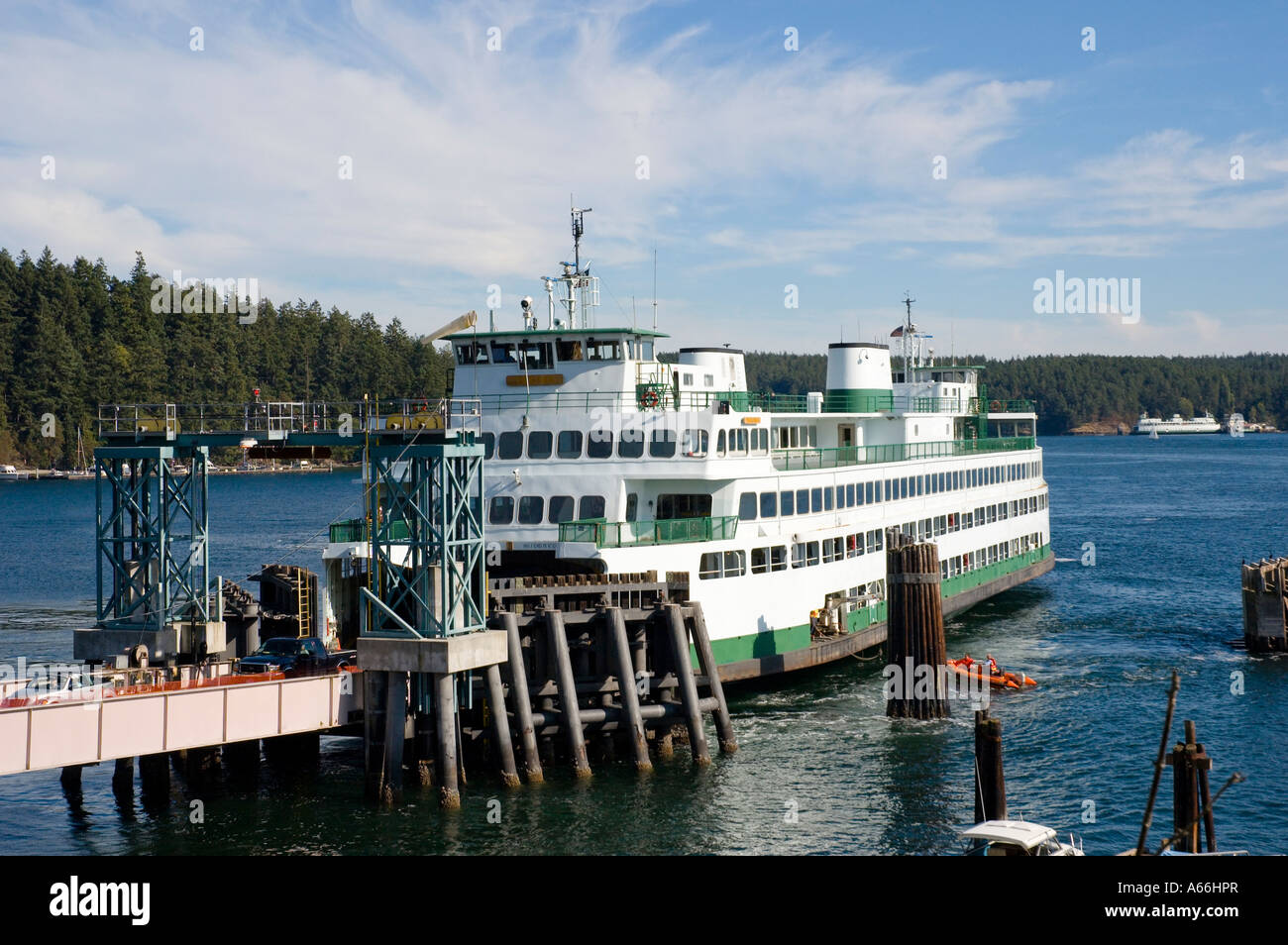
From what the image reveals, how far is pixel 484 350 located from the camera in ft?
123

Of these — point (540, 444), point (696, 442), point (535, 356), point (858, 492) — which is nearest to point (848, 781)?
→ point (696, 442)

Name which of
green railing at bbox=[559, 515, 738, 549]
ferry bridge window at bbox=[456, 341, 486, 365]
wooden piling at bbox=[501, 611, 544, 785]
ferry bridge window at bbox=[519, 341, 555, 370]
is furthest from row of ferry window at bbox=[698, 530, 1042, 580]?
ferry bridge window at bbox=[456, 341, 486, 365]

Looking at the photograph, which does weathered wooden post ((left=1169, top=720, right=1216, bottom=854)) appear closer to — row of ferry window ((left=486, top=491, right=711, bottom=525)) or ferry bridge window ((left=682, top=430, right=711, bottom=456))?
row of ferry window ((left=486, top=491, right=711, bottom=525))

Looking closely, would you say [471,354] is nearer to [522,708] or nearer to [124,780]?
[522,708]

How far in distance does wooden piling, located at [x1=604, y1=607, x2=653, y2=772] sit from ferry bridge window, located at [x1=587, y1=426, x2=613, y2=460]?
7.13 meters

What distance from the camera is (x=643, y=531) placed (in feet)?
112

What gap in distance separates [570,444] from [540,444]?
88 centimetres

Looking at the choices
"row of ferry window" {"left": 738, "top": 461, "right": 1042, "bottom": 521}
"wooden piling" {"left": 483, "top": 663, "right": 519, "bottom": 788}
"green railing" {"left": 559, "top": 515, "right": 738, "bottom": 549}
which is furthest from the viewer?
"row of ferry window" {"left": 738, "top": 461, "right": 1042, "bottom": 521}

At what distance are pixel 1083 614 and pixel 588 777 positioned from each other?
110ft

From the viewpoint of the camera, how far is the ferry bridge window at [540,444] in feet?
117

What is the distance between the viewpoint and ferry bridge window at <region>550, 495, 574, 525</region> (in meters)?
35.0

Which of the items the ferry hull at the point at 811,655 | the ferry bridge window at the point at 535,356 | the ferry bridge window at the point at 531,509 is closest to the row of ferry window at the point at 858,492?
the ferry hull at the point at 811,655
